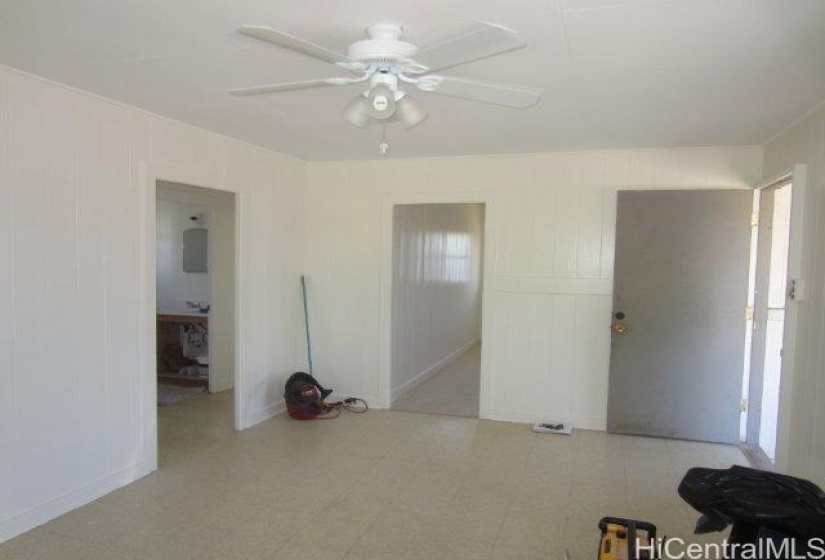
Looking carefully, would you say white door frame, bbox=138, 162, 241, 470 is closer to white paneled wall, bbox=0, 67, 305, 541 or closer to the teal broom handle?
white paneled wall, bbox=0, 67, 305, 541

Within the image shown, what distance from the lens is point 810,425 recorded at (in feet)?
9.65

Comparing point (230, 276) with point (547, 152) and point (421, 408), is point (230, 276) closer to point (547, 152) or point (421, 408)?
point (421, 408)

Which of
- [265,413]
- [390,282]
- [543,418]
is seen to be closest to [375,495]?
[265,413]

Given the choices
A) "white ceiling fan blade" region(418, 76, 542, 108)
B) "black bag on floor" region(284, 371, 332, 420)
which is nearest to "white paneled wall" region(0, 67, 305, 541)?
"black bag on floor" region(284, 371, 332, 420)

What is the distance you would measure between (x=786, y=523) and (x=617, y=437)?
2710mm

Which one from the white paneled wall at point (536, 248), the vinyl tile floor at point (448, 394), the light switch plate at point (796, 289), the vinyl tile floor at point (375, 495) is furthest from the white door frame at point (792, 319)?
the vinyl tile floor at point (448, 394)

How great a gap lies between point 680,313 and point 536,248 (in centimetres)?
119

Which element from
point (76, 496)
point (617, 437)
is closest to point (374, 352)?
point (617, 437)

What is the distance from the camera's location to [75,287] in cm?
300

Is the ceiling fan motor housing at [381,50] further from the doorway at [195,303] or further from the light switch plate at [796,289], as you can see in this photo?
the doorway at [195,303]

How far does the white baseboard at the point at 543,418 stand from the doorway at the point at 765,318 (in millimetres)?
1067

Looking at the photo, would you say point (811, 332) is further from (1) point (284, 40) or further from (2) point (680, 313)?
(1) point (284, 40)

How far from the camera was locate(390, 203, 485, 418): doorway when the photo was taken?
5.32m

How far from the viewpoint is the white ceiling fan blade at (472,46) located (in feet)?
5.30
